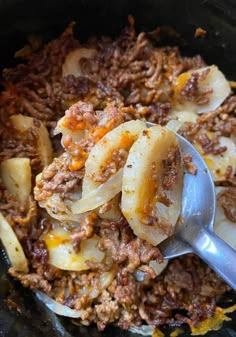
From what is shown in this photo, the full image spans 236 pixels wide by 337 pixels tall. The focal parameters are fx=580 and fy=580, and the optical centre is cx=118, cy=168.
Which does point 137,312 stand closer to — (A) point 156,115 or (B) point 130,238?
(B) point 130,238

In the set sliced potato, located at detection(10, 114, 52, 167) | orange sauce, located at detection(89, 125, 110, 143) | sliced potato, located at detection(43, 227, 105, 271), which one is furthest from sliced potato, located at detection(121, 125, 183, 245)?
sliced potato, located at detection(10, 114, 52, 167)

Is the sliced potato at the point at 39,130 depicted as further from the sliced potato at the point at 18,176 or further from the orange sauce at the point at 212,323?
the orange sauce at the point at 212,323

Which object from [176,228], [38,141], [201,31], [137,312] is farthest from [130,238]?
[201,31]

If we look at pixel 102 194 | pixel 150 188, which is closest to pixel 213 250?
pixel 150 188

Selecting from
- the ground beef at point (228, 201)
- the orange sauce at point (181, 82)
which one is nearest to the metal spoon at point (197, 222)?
the ground beef at point (228, 201)

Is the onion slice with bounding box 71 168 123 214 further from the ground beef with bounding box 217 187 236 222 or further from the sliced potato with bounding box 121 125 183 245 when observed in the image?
the ground beef with bounding box 217 187 236 222

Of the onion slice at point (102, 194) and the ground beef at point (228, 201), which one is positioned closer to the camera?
the onion slice at point (102, 194)
